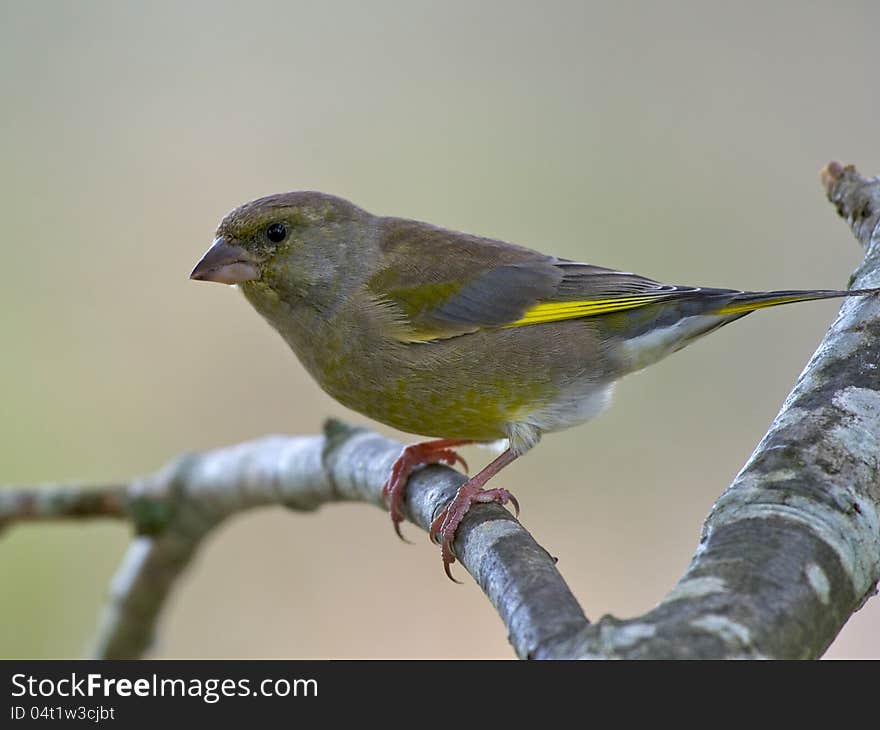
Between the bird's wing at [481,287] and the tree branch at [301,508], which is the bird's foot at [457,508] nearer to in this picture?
the tree branch at [301,508]

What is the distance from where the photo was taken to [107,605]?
523 cm

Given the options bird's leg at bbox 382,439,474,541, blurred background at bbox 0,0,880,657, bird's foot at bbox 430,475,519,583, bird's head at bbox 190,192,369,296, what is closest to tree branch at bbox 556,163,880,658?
bird's foot at bbox 430,475,519,583

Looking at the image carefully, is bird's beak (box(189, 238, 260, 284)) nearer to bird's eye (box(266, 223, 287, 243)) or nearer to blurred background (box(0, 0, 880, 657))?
bird's eye (box(266, 223, 287, 243))

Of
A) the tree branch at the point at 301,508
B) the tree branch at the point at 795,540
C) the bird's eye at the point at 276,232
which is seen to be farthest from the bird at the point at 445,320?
the tree branch at the point at 795,540

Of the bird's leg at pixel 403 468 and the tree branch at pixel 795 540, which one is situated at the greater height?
the bird's leg at pixel 403 468

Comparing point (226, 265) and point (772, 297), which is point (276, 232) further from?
point (772, 297)

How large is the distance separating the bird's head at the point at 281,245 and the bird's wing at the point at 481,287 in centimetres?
19

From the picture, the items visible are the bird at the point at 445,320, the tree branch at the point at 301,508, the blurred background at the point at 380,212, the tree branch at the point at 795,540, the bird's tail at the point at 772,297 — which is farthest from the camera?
the blurred background at the point at 380,212

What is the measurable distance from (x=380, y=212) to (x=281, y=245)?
3.23m

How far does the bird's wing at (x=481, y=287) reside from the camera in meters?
3.83

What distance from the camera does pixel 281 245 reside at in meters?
3.90

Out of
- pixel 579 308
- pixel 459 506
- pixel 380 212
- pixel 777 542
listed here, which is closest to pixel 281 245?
pixel 579 308

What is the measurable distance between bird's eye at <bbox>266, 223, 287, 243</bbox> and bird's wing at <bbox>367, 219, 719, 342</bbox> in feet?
1.19
